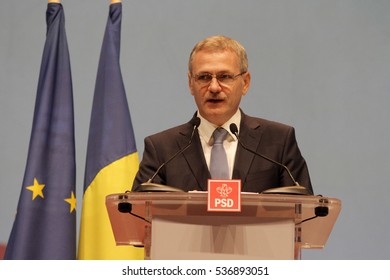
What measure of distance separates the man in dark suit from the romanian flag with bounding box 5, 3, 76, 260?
1.02 meters

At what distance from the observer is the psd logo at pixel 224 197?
7.19ft

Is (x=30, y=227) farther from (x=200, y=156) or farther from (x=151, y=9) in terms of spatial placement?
(x=151, y=9)

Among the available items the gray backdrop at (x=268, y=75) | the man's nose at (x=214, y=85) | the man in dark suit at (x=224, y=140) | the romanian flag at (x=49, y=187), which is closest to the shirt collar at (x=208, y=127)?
the man in dark suit at (x=224, y=140)

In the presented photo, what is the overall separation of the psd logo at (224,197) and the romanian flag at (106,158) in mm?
1838

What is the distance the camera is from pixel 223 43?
10.2 feet

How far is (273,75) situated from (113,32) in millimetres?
1090

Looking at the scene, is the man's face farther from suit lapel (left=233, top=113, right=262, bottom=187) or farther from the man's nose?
suit lapel (left=233, top=113, right=262, bottom=187)

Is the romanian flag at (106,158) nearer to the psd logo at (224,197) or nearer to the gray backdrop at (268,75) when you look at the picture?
the gray backdrop at (268,75)

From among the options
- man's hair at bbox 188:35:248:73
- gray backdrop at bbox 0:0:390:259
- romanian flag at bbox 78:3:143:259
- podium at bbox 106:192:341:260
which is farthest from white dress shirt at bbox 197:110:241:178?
gray backdrop at bbox 0:0:390:259

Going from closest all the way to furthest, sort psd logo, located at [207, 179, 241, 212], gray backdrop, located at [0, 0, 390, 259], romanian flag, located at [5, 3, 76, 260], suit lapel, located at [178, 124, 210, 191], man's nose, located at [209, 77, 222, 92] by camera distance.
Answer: psd logo, located at [207, 179, 241, 212] → suit lapel, located at [178, 124, 210, 191] → man's nose, located at [209, 77, 222, 92] → romanian flag, located at [5, 3, 76, 260] → gray backdrop, located at [0, 0, 390, 259]

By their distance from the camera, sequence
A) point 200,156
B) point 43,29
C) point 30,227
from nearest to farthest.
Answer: point 200,156
point 30,227
point 43,29

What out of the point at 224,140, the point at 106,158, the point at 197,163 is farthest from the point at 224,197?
the point at 106,158

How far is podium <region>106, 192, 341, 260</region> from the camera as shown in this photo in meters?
2.24
